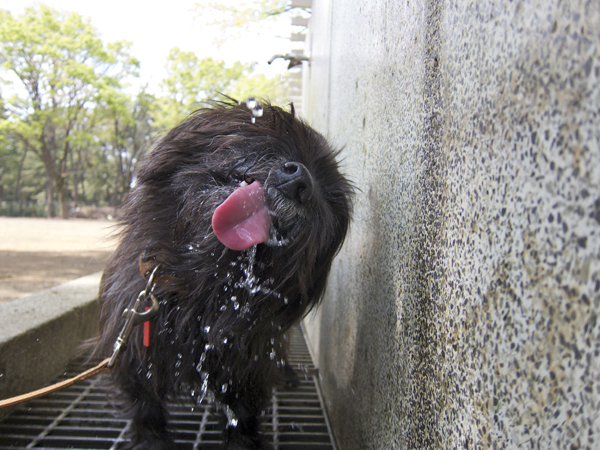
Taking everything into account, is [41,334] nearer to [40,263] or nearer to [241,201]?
[241,201]

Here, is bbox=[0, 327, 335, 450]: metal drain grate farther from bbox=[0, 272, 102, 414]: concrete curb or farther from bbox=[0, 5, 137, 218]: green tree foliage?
bbox=[0, 5, 137, 218]: green tree foliage

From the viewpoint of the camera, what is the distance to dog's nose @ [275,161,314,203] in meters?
1.61

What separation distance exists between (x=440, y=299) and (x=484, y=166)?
15.2 inches

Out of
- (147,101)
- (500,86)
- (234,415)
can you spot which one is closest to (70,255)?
(234,415)

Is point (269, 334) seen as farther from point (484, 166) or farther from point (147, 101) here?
point (147, 101)

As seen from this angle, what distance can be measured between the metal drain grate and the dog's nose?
1294 millimetres

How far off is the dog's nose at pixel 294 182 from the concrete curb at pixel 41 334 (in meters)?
1.91

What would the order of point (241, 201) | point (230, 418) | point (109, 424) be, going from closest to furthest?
point (241, 201)
point (230, 418)
point (109, 424)

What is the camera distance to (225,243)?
1562mm

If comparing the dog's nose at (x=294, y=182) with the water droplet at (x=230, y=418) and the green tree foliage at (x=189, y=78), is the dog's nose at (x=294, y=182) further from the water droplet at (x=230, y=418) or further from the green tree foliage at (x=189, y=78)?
the green tree foliage at (x=189, y=78)

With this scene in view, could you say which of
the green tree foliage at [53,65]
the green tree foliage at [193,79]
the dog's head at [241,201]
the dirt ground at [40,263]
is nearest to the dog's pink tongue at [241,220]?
the dog's head at [241,201]

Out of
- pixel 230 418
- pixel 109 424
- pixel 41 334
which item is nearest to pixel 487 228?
pixel 230 418

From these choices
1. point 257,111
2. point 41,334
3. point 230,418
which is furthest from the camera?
point 41,334

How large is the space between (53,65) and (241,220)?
27.6m
